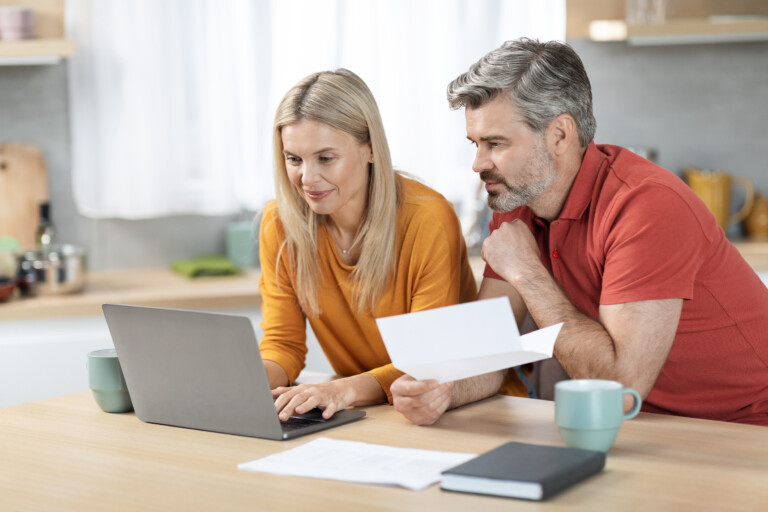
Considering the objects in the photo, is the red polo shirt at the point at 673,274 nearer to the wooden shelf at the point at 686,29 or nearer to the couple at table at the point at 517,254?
the couple at table at the point at 517,254

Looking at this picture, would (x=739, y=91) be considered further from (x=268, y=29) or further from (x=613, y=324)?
(x=613, y=324)

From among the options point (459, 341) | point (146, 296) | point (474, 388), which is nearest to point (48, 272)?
point (146, 296)

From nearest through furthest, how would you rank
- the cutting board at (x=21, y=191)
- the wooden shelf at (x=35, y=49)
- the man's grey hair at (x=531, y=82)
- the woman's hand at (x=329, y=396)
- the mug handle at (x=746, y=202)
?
1. the woman's hand at (x=329, y=396)
2. the man's grey hair at (x=531, y=82)
3. the wooden shelf at (x=35, y=49)
4. the cutting board at (x=21, y=191)
5. the mug handle at (x=746, y=202)

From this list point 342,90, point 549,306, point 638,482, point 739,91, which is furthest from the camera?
point 739,91

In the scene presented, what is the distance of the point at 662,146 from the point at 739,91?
371mm

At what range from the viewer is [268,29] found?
11.5 feet

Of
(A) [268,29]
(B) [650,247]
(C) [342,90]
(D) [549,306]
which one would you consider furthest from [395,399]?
(A) [268,29]

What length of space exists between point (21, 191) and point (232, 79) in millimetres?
833

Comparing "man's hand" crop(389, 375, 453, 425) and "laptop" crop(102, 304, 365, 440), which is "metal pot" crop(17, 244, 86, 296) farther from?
"man's hand" crop(389, 375, 453, 425)

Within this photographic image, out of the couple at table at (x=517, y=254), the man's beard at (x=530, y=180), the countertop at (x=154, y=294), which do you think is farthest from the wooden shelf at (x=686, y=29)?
the man's beard at (x=530, y=180)

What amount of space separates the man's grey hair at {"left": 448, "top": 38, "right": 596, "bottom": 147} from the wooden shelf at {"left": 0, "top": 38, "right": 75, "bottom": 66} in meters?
1.73

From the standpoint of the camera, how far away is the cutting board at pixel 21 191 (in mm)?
3289

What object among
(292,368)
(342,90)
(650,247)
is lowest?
(292,368)

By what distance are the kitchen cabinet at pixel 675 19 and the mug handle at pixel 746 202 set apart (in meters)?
0.56
